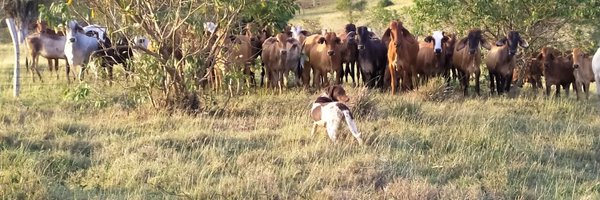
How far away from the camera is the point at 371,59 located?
15.4 metres

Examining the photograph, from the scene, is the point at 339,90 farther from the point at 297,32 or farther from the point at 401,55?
the point at 297,32

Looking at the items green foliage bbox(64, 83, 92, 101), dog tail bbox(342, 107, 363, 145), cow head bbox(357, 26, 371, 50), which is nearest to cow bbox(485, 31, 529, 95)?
cow head bbox(357, 26, 371, 50)

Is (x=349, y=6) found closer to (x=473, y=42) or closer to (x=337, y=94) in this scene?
(x=473, y=42)

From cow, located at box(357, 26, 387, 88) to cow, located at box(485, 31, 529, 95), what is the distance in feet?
6.87

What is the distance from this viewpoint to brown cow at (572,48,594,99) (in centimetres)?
1548

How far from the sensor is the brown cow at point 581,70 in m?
15.5

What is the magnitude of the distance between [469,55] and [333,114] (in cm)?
690

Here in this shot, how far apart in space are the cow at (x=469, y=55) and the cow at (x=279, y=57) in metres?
3.19

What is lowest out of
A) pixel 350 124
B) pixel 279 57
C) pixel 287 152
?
pixel 287 152

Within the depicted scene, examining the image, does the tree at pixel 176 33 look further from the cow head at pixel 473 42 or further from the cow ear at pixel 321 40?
the cow head at pixel 473 42

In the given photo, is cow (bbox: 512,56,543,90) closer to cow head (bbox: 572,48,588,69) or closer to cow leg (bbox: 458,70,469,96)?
cow head (bbox: 572,48,588,69)

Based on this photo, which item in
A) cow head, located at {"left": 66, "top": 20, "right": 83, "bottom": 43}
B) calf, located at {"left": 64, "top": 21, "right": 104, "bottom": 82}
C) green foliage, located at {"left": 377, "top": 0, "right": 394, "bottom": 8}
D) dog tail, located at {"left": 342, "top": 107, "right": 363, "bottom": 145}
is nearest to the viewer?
dog tail, located at {"left": 342, "top": 107, "right": 363, "bottom": 145}

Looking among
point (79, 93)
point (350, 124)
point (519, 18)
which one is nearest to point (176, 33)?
point (79, 93)

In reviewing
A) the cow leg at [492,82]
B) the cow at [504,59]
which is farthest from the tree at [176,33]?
the cow leg at [492,82]
